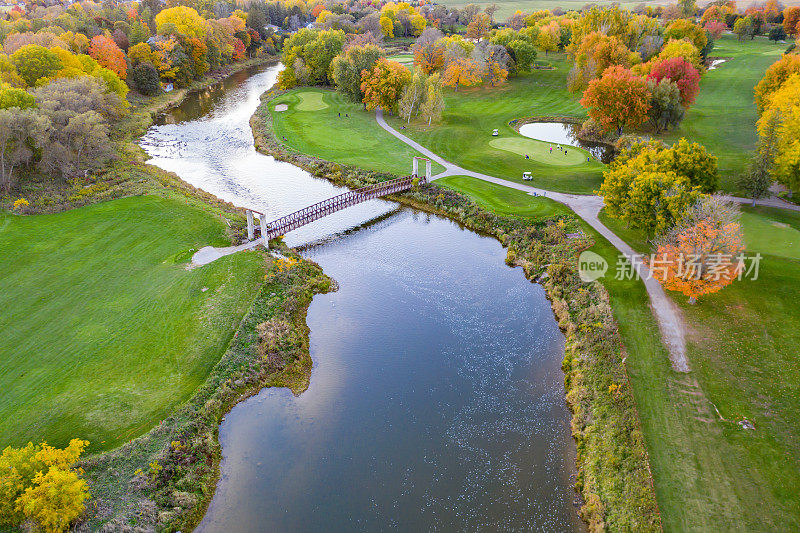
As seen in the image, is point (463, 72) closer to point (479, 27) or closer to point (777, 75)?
point (777, 75)

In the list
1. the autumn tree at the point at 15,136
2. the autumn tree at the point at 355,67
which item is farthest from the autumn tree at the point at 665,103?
the autumn tree at the point at 15,136

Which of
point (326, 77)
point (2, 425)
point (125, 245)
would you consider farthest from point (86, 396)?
point (326, 77)

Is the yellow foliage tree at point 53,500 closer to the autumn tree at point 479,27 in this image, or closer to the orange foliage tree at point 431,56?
the orange foliage tree at point 431,56

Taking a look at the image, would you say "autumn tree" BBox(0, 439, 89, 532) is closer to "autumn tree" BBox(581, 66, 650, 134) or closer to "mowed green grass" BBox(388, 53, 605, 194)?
"mowed green grass" BBox(388, 53, 605, 194)

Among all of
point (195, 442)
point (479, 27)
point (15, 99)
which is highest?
point (479, 27)

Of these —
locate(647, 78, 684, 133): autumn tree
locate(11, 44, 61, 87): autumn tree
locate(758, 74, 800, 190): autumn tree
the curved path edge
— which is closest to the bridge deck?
the curved path edge

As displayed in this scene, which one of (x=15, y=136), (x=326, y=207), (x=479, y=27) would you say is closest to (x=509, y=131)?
(x=326, y=207)
